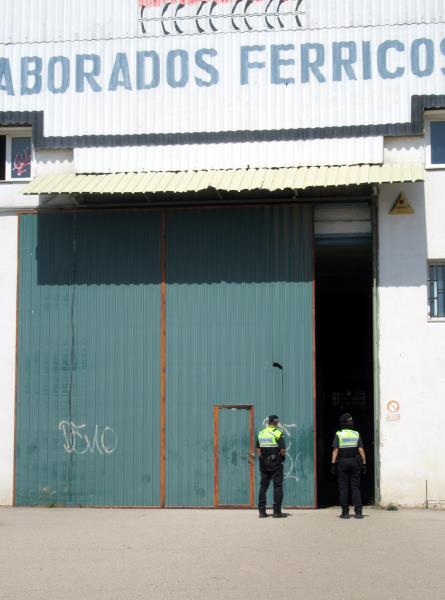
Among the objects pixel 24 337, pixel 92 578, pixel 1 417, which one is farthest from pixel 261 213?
pixel 92 578

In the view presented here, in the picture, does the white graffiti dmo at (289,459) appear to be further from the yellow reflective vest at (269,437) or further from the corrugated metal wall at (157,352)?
the yellow reflective vest at (269,437)

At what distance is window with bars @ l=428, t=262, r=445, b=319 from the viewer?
1908cm

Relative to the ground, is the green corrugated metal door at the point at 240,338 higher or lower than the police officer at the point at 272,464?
higher

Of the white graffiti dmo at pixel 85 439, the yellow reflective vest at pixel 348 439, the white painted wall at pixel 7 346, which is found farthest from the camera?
the white painted wall at pixel 7 346

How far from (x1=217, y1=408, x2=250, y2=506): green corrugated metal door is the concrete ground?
976mm

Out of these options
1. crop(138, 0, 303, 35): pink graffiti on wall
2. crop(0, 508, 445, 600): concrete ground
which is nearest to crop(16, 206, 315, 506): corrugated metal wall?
crop(0, 508, 445, 600): concrete ground

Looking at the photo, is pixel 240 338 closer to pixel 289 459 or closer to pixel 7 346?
pixel 289 459

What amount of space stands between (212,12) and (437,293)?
7.01 meters

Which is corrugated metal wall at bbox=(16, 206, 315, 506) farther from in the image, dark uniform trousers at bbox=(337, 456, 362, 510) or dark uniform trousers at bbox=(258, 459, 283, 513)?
dark uniform trousers at bbox=(337, 456, 362, 510)

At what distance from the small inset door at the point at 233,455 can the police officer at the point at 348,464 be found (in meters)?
2.17

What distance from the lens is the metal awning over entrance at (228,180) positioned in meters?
18.2

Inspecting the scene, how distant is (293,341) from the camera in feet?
62.7

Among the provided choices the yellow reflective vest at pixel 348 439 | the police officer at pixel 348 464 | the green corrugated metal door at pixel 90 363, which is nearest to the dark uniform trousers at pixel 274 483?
the police officer at pixel 348 464

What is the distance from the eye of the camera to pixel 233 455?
19062 mm
